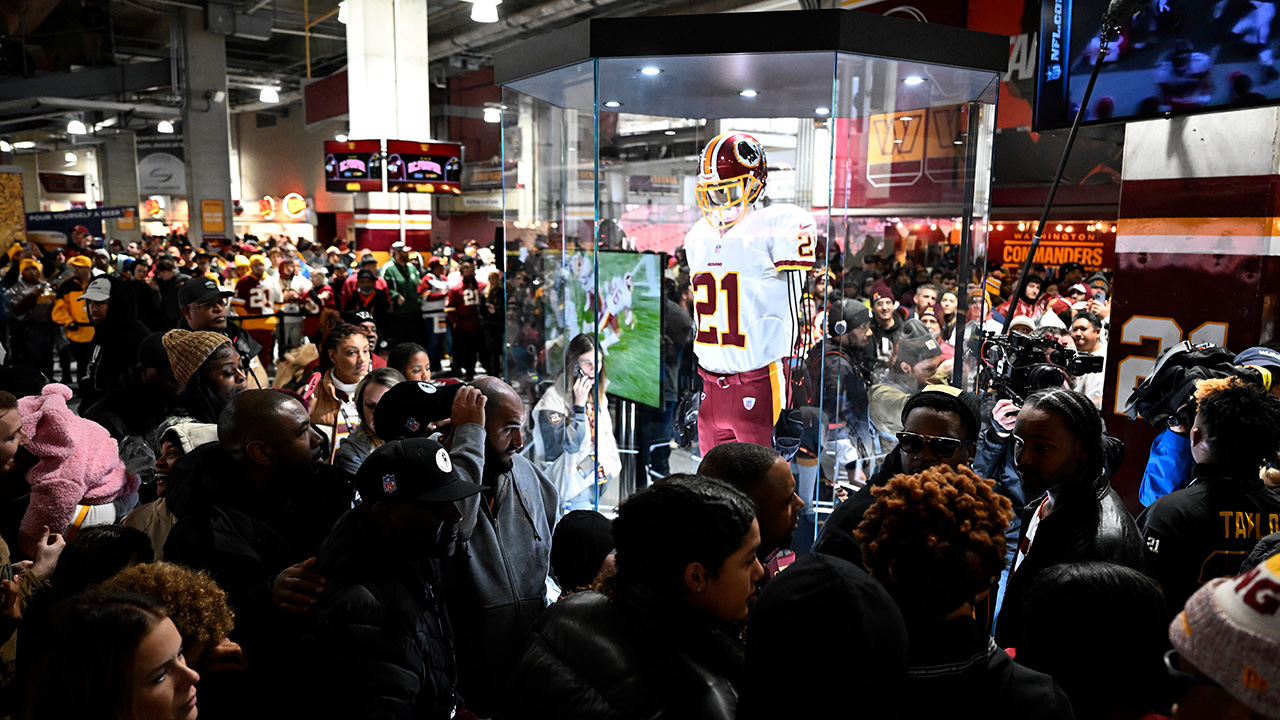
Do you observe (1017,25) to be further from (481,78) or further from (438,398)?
(481,78)

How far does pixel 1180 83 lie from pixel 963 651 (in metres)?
3.45

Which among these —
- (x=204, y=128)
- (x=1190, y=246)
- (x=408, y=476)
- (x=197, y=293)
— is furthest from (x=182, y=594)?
(x=204, y=128)

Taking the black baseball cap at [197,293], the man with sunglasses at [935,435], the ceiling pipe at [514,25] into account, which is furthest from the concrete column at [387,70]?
the man with sunglasses at [935,435]

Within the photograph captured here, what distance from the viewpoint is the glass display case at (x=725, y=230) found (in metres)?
4.11

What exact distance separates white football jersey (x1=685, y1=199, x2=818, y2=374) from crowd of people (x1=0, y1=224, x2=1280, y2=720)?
45.2 inches

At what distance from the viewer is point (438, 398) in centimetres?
257

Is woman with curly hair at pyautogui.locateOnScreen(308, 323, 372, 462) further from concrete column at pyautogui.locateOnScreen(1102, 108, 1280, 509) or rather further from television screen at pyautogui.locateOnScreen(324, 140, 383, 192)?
television screen at pyautogui.locateOnScreen(324, 140, 383, 192)

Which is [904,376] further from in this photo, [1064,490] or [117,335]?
[117,335]

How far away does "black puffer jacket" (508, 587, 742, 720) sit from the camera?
1288 millimetres

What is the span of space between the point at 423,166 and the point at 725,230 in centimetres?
→ 1047

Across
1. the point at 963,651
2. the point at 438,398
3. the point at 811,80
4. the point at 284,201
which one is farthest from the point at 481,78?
the point at 963,651

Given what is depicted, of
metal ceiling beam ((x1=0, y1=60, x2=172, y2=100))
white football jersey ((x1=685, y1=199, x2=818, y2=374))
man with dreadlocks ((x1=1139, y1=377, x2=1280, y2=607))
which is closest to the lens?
man with dreadlocks ((x1=1139, y1=377, x2=1280, y2=607))

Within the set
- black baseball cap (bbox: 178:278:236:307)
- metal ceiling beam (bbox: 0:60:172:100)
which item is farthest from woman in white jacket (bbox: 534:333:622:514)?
metal ceiling beam (bbox: 0:60:172:100)

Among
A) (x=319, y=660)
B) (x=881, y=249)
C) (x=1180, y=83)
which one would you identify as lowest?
(x=319, y=660)
